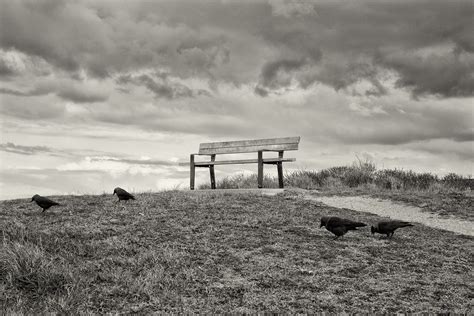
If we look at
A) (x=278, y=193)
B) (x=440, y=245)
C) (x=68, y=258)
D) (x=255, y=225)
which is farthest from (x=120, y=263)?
(x=278, y=193)

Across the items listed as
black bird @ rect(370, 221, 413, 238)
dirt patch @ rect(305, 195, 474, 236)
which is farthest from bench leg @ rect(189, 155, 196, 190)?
black bird @ rect(370, 221, 413, 238)

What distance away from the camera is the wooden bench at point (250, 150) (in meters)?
15.5

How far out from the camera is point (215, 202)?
11.1 m

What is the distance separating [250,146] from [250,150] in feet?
0.53

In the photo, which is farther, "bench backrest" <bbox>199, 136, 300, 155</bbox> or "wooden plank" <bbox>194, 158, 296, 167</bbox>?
"bench backrest" <bbox>199, 136, 300, 155</bbox>

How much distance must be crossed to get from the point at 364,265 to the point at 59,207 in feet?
22.3

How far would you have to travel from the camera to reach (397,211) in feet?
41.5

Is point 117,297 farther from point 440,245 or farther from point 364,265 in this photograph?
point 440,245

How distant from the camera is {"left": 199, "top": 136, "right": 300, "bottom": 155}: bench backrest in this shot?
15.5 m

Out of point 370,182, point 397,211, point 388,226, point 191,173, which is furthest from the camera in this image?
point 370,182

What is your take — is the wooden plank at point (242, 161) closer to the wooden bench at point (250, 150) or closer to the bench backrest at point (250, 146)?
the wooden bench at point (250, 150)

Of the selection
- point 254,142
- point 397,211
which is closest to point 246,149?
point 254,142

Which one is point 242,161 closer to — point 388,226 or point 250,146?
point 250,146

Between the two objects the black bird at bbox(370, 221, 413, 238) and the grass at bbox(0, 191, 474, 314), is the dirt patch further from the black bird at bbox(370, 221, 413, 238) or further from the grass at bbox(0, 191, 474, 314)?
the black bird at bbox(370, 221, 413, 238)
